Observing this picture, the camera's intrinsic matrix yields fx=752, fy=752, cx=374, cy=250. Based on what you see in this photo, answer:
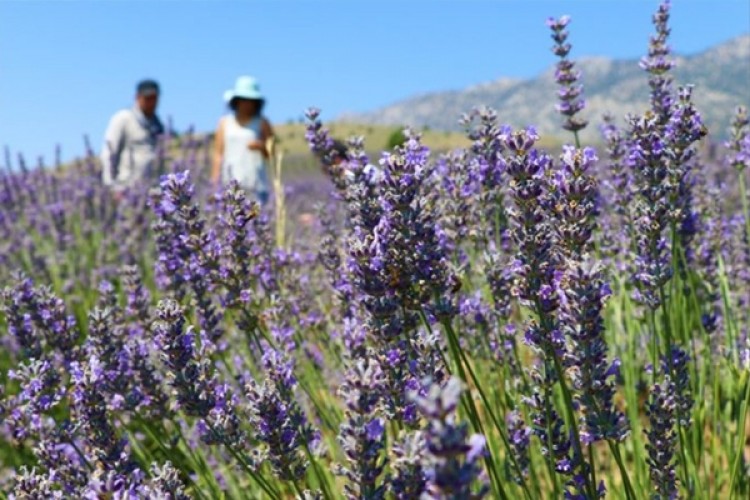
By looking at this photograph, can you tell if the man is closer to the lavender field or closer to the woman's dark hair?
the woman's dark hair

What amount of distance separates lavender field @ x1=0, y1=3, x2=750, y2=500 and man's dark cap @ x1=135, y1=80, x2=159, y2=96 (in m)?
4.79

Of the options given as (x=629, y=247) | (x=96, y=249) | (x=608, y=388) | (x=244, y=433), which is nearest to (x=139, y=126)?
(x=96, y=249)

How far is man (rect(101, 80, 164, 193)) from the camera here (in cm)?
745

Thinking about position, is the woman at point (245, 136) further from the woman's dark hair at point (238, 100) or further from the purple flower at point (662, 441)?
the purple flower at point (662, 441)

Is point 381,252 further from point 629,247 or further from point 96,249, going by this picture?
point 96,249

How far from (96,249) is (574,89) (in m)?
4.99

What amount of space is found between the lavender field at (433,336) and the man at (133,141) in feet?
14.2

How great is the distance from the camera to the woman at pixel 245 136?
758 centimetres

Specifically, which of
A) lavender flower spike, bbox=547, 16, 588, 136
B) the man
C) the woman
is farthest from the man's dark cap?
lavender flower spike, bbox=547, 16, 588, 136

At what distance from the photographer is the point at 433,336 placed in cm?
149


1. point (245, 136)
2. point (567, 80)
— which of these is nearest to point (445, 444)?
point (567, 80)

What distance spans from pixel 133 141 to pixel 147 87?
57 centimetres

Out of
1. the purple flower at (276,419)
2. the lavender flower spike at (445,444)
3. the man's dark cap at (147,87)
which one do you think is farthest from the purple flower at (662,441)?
the man's dark cap at (147,87)

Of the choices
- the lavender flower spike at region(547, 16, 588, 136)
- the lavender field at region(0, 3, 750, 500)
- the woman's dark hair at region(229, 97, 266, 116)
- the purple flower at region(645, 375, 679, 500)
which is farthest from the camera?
the woman's dark hair at region(229, 97, 266, 116)
